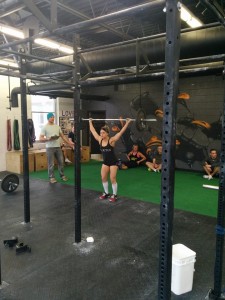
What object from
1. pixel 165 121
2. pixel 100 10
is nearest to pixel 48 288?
pixel 165 121

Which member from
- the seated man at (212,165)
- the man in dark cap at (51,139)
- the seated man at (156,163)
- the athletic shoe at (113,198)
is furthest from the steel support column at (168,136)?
the seated man at (156,163)

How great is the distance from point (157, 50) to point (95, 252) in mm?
2767

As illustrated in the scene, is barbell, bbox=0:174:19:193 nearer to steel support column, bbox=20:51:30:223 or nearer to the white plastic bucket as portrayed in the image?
steel support column, bbox=20:51:30:223

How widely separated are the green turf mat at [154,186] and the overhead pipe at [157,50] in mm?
2477

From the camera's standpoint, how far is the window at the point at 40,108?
348 inches

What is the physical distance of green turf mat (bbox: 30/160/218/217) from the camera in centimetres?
455

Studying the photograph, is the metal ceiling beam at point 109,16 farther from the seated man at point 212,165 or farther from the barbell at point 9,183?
the seated man at point 212,165

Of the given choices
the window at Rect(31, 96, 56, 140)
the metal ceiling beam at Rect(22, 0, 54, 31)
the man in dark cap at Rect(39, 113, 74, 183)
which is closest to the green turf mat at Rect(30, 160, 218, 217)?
the man in dark cap at Rect(39, 113, 74, 183)

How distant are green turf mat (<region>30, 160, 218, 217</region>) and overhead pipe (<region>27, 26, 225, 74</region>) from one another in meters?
2.48

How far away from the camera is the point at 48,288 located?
89.4 inches

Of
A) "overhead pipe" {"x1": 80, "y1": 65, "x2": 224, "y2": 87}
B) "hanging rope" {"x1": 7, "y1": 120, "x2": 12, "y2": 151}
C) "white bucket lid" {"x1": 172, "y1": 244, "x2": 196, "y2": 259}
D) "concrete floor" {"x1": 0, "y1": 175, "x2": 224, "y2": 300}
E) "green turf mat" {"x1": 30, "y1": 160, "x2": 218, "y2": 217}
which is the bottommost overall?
"concrete floor" {"x1": 0, "y1": 175, "x2": 224, "y2": 300}

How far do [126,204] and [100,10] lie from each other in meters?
3.67

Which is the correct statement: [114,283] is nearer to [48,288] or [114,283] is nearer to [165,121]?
[48,288]

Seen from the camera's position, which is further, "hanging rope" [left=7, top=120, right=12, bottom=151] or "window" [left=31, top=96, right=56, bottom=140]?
"window" [left=31, top=96, right=56, bottom=140]
